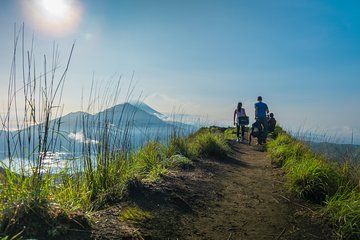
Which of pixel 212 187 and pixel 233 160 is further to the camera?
pixel 233 160

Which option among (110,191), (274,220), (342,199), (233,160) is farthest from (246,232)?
(233,160)

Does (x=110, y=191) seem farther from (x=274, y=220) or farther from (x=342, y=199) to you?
(x=342, y=199)

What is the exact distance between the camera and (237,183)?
623cm

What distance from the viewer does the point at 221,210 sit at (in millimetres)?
4523

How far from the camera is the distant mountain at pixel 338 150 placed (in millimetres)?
5547

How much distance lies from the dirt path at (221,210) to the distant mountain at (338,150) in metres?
1.23

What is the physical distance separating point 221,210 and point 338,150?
10.9 feet

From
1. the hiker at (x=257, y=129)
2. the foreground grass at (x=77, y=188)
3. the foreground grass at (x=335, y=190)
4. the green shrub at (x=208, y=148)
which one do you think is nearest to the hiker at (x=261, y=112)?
the hiker at (x=257, y=129)

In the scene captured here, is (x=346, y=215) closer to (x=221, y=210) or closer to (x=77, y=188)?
(x=221, y=210)

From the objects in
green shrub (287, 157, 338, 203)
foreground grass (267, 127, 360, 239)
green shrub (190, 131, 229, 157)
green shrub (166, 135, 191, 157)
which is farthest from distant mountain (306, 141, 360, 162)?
green shrub (166, 135, 191, 157)

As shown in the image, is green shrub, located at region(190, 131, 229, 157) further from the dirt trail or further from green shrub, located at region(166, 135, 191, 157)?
the dirt trail

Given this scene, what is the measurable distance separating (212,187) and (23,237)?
3.69 m

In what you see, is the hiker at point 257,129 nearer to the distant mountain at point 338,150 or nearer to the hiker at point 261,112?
the hiker at point 261,112

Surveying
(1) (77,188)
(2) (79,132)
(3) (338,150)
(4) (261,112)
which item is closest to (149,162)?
(2) (79,132)
